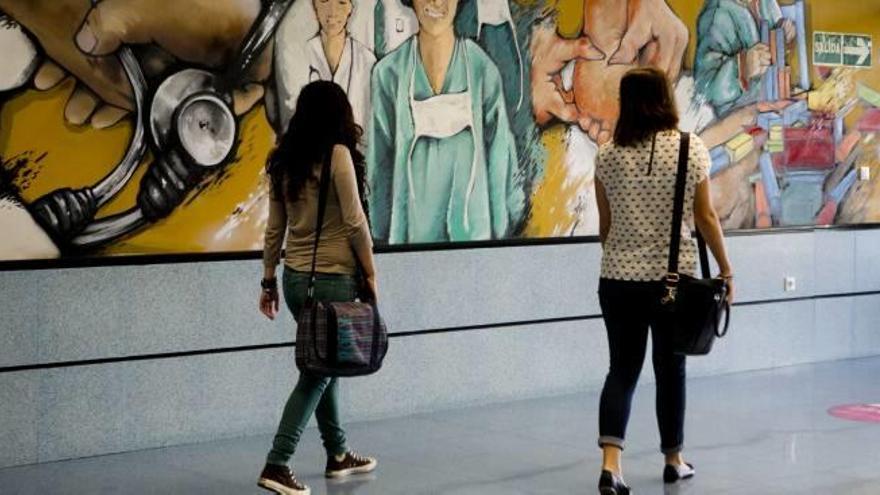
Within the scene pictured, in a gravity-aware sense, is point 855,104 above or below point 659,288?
above

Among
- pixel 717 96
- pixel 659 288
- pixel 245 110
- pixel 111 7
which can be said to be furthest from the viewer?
pixel 717 96

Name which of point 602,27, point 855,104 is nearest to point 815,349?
point 855,104

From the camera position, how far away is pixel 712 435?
21.4 feet

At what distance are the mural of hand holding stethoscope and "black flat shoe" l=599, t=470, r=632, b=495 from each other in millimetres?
2405

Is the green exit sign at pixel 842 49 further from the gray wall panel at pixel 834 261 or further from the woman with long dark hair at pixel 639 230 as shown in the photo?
the woman with long dark hair at pixel 639 230

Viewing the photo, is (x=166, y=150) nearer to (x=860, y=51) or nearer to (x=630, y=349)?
(x=630, y=349)

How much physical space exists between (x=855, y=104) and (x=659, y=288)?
16.0 feet

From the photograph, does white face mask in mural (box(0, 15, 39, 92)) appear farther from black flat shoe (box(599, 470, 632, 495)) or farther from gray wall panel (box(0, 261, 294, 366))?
black flat shoe (box(599, 470, 632, 495))

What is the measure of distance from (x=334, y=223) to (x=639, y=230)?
1149 mm

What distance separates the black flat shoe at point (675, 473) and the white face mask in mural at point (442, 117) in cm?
220

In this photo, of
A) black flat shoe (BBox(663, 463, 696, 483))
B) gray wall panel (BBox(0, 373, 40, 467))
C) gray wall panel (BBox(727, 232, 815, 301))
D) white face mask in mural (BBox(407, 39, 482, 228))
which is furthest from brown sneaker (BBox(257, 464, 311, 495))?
gray wall panel (BBox(727, 232, 815, 301))

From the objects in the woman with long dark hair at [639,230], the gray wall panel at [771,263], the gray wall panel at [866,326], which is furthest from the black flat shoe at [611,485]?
the gray wall panel at [866,326]

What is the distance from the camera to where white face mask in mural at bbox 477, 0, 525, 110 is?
24.0ft

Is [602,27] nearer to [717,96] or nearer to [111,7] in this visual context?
[717,96]
